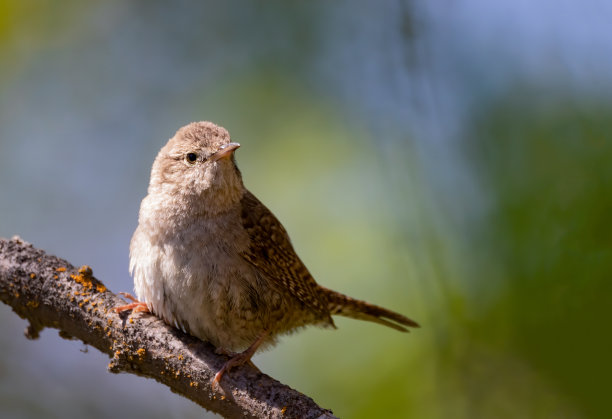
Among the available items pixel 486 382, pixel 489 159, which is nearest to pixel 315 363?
pixel 486 382

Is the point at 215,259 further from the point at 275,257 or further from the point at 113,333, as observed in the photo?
the point at 113,333

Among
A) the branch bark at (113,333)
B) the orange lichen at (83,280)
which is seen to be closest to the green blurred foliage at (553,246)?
the branch bark at (113,333)

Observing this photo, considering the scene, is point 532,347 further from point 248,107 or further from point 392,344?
point 248,107

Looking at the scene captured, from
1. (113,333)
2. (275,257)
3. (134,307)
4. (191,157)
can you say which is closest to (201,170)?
(191,157)

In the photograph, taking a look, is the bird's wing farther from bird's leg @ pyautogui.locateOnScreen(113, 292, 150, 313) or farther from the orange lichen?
the orange lichen

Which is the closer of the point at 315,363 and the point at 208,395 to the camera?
the point at 208,395

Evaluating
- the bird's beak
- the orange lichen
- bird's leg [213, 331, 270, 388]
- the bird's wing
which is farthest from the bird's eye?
bird's leg [213, 331, 270, 388]
